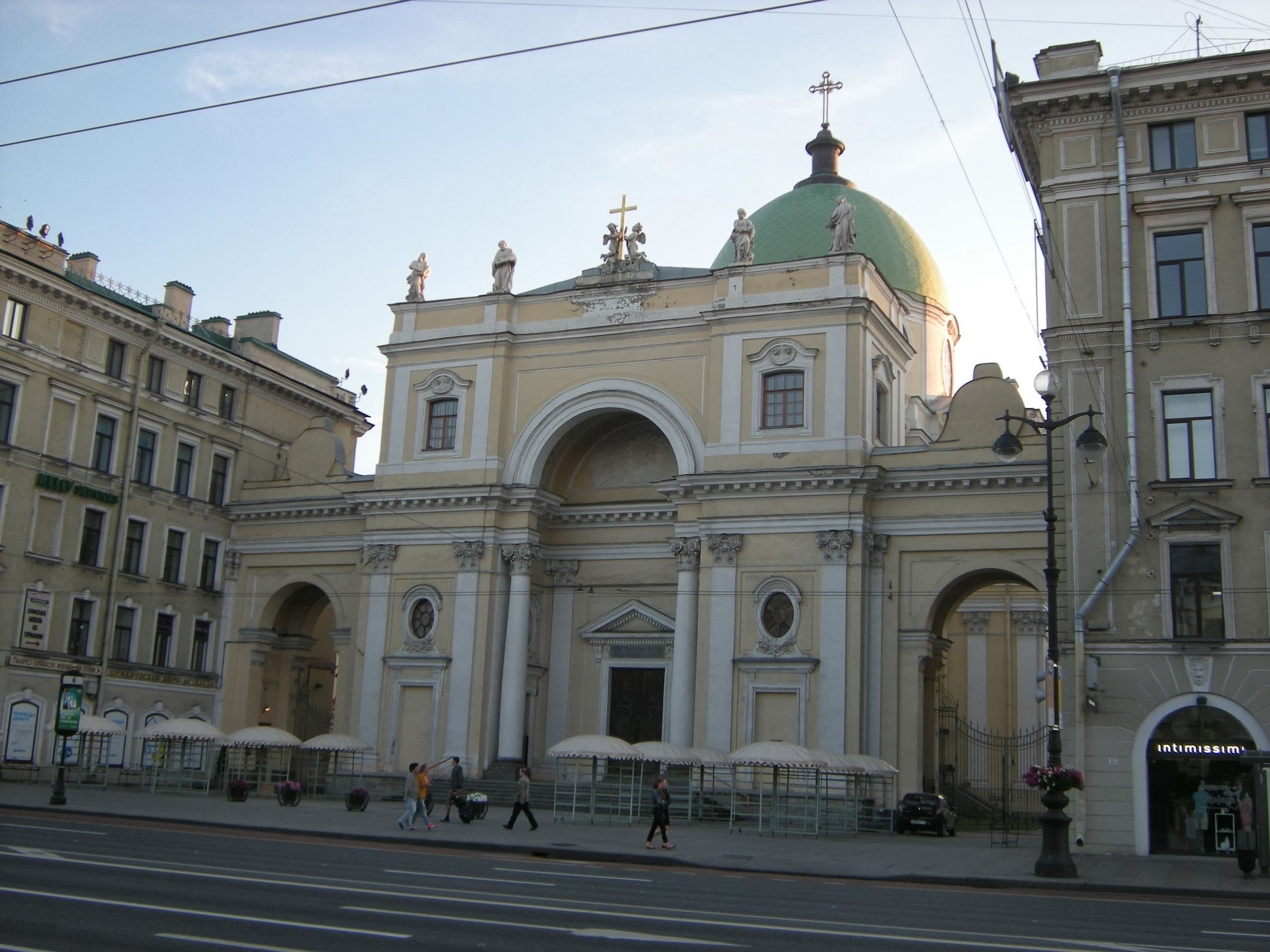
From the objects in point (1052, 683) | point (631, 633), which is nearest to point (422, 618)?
point (631, 633)

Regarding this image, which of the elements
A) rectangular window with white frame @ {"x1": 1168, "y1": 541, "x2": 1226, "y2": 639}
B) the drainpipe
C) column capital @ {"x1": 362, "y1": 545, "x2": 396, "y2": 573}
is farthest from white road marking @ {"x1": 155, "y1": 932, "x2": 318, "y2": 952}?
column capital @ {"x1": 362, "y1": 545, "x2": 396, "y2": 573}

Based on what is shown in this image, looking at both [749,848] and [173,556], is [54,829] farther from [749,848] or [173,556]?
[173,556]

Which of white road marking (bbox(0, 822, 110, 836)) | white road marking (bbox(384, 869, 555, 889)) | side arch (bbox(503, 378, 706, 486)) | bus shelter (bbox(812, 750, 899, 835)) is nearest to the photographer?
white road marking (bbox(384, 869, 555, 889))

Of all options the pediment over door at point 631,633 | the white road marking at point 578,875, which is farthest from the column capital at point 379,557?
the white road marking at point 578,875

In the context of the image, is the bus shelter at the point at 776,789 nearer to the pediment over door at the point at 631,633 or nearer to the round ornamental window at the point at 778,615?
the round ornamental window at the point at 778,615

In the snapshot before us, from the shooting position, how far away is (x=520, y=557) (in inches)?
1682

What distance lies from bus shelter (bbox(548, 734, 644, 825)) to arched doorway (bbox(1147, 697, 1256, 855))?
12.1 m

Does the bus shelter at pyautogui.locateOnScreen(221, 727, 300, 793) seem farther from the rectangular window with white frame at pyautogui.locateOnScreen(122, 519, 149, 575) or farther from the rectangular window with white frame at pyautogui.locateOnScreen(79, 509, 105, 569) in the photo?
the rectangular window with white frame at pyautogui.locateOnScreen(79, 509, 105, 569)

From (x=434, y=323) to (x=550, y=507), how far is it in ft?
24.6

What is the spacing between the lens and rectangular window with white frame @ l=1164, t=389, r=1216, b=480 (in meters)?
28.6

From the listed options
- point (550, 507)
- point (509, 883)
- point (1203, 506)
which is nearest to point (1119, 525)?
point (1203, 506)

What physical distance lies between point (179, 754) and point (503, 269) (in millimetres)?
20242

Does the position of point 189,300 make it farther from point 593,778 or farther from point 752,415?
point 593,778

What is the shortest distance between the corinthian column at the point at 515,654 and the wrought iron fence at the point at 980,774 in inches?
515
